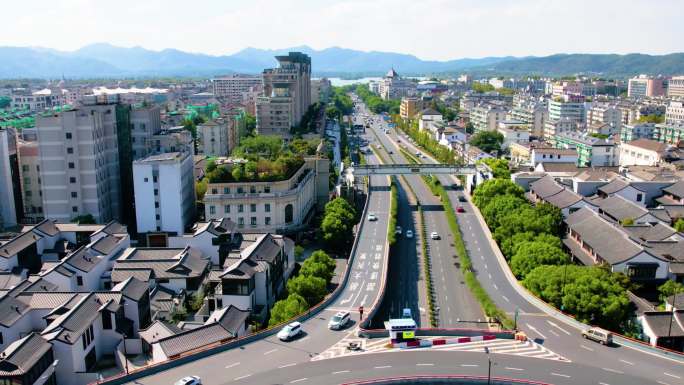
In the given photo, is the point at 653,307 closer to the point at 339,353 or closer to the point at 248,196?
the point at 339,353

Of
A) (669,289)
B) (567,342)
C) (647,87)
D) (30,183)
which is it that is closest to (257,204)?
(30,183)

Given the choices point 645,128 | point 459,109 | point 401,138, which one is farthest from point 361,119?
point 645,128

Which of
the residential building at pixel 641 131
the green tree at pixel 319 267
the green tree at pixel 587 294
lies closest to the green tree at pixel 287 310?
the green tree at pixel 319 267

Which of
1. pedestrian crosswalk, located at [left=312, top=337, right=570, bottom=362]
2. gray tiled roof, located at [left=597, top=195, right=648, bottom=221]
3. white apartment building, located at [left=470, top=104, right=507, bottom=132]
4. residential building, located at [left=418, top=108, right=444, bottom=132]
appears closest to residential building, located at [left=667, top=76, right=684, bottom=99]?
white apartment building, located at [left=470, top=104, right=507, bottom=132]

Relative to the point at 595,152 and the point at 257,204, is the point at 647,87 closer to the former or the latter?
the point at 595,152

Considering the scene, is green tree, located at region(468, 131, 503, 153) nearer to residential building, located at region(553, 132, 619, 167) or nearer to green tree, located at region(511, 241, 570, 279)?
residential building, located at region(553, 132, 619, 167)

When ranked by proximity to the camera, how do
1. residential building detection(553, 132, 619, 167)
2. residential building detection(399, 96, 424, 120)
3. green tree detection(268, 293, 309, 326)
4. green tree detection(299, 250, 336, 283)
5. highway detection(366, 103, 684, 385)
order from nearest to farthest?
highway detection(366, 103, 684, 385), green tree detection(268, 293, 309, 326), green tree detection(299, 250, 336, 283), residential building detection(553, 132, 619, 167), residential building detection(399, 96, 424, 120)
